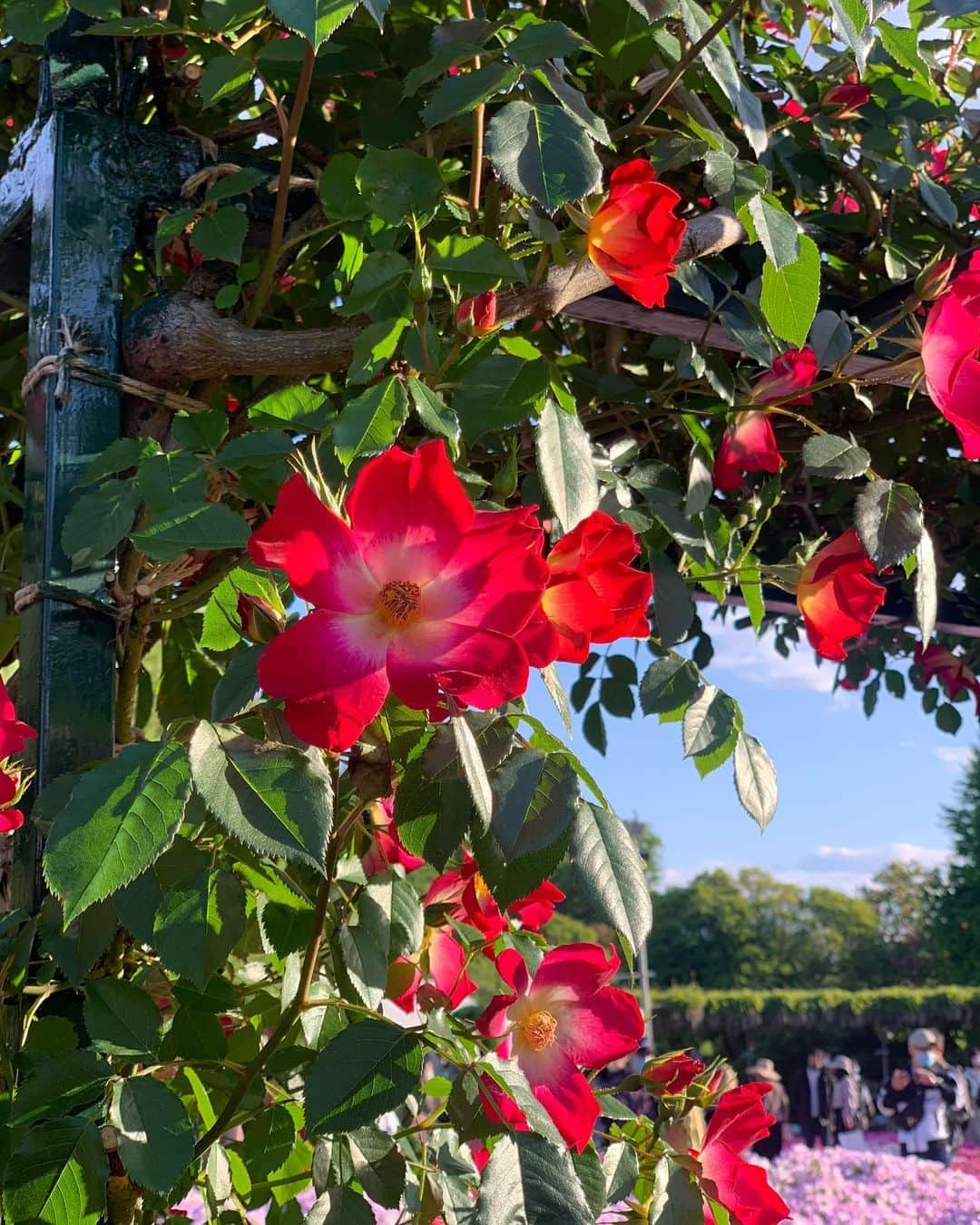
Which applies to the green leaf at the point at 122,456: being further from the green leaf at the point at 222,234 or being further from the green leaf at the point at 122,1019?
the green leaf at the point at 122,1019

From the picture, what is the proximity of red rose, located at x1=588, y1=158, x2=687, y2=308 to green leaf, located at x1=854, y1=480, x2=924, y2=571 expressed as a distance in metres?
0.25

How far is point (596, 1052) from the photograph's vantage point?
2.68 feet

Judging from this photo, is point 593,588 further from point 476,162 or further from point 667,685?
point 476,162

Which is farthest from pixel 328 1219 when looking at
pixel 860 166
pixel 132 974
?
pixel 860 166

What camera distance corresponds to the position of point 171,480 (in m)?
0.77

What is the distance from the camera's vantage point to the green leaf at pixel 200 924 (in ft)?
2.05

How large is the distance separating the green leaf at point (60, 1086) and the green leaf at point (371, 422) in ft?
1.20

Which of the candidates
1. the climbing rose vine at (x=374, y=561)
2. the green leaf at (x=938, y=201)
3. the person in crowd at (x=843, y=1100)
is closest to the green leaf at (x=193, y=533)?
the climbing rose vine at (x=374, y=561)

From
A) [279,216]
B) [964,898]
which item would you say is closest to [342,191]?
[279,216]

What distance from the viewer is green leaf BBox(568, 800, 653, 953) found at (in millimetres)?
636

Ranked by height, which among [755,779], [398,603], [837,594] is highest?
[398,603]

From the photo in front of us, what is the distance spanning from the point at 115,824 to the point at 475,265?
449 mm

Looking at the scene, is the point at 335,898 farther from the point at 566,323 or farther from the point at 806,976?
the point at 806,976

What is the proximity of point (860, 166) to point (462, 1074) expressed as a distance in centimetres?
110
